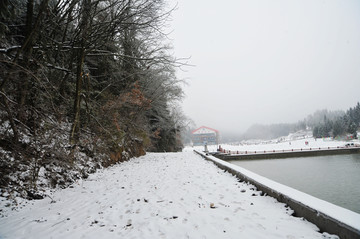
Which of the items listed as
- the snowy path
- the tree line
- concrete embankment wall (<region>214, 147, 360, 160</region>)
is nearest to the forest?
the snowy path

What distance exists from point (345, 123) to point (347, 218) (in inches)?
3313

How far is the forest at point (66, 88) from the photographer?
144 inches

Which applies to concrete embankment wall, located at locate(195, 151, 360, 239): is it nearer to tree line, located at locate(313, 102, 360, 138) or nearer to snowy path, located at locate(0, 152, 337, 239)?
snowy path, located at locate(0, 152, 337, 239)

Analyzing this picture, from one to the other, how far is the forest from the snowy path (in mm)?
1006

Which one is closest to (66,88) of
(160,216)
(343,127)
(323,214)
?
(160,216)

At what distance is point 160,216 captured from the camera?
312 cm

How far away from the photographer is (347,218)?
2.19 metres

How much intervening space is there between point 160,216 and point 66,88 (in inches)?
292

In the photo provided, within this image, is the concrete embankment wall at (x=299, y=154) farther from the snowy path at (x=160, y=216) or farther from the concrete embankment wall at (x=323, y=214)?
the concrete embankment wall at (x=323, y=214)

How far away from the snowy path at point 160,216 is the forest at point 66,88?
1006 mm

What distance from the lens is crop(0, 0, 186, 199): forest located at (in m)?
3.66

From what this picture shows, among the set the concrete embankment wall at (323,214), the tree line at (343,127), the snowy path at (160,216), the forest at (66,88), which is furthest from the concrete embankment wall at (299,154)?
the tree line at (343,127)

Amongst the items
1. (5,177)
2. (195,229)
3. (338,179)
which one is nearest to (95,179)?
(5,177)

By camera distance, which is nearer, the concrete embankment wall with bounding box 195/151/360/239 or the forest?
the concrete embankment wall with bounding box 195/151/360/239
